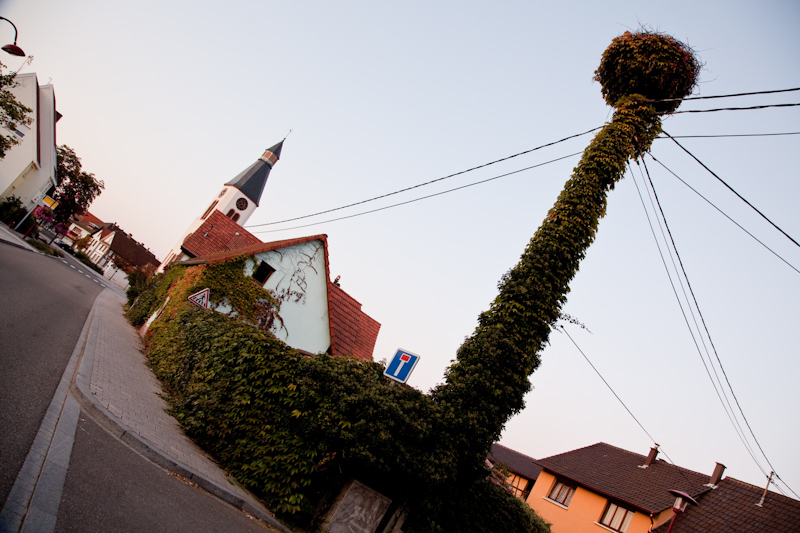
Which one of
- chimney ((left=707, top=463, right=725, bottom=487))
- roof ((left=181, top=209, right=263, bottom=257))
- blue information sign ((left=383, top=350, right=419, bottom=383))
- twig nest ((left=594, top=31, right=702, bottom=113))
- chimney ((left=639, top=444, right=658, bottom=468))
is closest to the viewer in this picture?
blue information sign ((left=383, top=350, right=419, bottom=383))

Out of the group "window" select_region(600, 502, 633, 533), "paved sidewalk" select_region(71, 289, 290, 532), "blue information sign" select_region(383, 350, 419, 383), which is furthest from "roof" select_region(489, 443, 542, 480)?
"paved sidewalk" select_region(71, 289, 290, 532)

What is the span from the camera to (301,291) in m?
17.0

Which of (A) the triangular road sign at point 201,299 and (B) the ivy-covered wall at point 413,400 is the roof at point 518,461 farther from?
(B) the ivy-covered wall at point 413,400

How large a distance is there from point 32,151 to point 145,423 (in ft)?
153

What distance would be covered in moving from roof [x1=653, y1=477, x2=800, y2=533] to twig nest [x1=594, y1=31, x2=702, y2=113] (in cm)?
1816

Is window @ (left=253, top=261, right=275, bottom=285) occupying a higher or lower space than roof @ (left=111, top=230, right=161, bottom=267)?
higher

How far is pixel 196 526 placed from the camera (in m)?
4.84

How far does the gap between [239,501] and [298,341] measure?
10.8m

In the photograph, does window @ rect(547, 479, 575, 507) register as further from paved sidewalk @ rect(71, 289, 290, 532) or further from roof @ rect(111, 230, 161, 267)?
roof @ rect(111, 230, 161, 267)

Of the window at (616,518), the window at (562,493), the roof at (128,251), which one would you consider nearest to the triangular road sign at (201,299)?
the window at (616,518)

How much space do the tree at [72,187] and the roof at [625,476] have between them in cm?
6193

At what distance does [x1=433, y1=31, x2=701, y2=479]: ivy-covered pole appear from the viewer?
7.68 m

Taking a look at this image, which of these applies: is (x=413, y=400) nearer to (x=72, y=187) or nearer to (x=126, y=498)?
(x=126, y=498)

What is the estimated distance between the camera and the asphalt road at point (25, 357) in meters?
4.45
